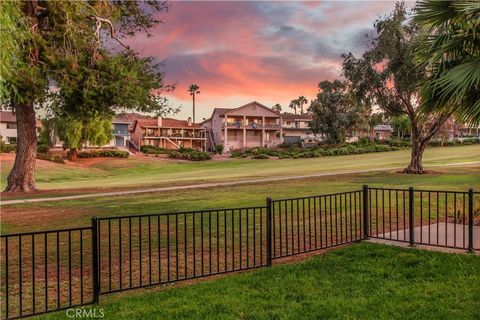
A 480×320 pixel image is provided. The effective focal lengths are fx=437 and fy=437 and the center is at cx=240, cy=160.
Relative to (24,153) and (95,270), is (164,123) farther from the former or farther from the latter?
(95,270)

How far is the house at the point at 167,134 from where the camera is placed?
83.1 metres

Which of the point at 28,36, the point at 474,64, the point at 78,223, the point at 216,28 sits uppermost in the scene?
the point at 216,28

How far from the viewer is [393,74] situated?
29547 mm

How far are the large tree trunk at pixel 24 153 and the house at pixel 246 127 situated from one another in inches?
2288

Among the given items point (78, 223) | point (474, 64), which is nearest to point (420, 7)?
point (474, 64)

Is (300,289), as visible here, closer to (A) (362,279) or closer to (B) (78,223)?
(A) (362,279)

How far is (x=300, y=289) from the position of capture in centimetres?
616

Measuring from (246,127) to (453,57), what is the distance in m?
71.6

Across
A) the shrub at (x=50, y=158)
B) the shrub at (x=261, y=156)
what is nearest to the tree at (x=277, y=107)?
the shrub at (x=261, y=156)

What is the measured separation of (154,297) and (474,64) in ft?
24.2

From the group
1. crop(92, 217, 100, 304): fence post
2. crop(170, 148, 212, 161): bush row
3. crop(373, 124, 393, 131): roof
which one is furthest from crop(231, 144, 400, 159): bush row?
crop(92, 217, 100, 304): fence post

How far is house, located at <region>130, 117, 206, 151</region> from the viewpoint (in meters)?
83.1

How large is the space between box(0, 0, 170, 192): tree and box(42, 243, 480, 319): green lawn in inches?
543

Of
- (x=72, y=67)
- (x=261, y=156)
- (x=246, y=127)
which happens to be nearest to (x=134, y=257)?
(x=72, y=67)
